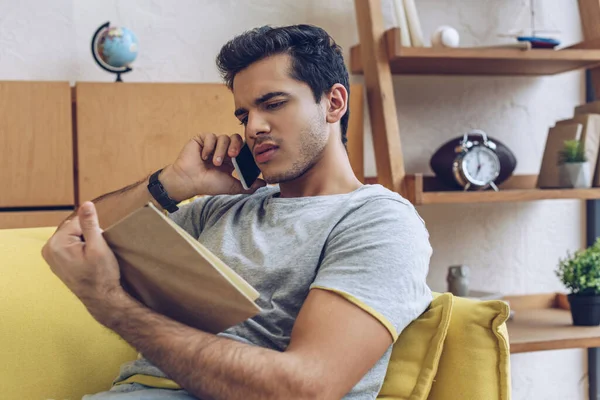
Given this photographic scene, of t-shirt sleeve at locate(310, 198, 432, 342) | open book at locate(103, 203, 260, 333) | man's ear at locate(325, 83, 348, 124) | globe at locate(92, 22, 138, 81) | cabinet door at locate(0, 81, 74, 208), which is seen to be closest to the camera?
open book at locate(103, 203, 260, 333)

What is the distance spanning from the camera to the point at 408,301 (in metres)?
1.18

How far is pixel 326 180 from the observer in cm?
146

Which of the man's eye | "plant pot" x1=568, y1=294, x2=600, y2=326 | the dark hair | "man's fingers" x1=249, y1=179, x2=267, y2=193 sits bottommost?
"plant pot" x1=568, y1=294, x2=600, y2=326

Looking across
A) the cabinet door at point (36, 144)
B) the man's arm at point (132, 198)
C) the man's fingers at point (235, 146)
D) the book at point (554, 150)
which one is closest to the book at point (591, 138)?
the book at point (554, 150)

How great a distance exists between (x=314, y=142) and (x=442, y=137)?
4.57 ft

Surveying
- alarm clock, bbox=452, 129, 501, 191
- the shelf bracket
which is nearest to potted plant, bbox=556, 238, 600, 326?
alarm clock, bbox=452, 129, 501, 191

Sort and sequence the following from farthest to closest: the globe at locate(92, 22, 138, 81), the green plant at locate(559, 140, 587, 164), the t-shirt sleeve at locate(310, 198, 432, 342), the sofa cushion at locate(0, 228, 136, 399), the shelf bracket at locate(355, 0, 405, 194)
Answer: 1. the green plant at locate(559, 140, 587, 164)
2. the shelf bracket at locate(355, 0, 405, 194)
3. the globe at locate(92, 22, 138, 81)
4. the sofa cushion at locate(0, 228, 136, 399)
5. the t-shirt sleeve at locate(310, 198, 432, 342)

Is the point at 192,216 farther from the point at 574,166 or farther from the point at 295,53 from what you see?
the point at 574,166

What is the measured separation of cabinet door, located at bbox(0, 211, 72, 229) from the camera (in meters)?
2.06

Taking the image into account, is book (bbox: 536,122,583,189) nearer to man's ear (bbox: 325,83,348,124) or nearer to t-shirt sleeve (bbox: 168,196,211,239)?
man's ear (bbox: 325,83,348,124)

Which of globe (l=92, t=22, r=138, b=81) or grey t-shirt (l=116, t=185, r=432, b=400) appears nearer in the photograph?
grey t-shirt (l=116, t=185, r=432, b=400)

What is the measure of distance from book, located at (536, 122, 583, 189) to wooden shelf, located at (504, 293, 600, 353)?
45 cm

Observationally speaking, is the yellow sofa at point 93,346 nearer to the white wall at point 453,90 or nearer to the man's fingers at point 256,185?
the man's fingers at point 256,185

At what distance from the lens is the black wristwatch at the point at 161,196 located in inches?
62.0
